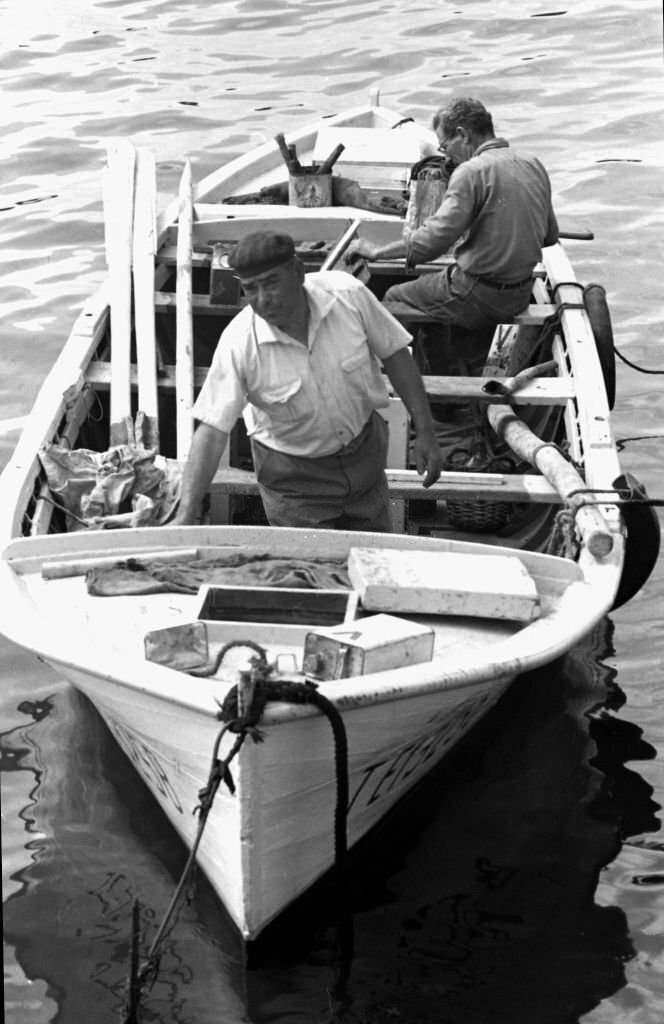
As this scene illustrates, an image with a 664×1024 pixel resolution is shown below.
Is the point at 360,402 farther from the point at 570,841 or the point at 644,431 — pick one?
the point at 644,431

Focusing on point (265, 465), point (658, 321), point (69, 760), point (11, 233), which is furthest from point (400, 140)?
point (69, 760)

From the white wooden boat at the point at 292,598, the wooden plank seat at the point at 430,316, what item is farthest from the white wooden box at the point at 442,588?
the wooden plank seat at the point at 430,316

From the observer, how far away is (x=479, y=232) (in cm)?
920

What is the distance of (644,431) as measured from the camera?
10.7m

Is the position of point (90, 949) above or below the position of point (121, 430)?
below

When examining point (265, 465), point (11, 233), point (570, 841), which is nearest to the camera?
point (570, 841)

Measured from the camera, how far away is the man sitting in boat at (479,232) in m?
9.04

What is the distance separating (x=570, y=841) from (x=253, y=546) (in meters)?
1.73

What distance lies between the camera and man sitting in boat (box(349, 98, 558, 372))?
9.04 metres

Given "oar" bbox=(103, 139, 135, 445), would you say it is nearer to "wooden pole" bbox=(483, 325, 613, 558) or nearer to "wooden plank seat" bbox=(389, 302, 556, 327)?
"wooden plank seat" bbox=(389, 302, 556, 327)

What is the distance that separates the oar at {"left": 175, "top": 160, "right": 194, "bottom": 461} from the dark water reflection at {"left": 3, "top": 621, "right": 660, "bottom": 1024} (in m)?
1.43

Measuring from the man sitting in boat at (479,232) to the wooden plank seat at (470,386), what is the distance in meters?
0.78

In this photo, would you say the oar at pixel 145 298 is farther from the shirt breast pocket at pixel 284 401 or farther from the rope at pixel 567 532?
the rope at pixel 567 532

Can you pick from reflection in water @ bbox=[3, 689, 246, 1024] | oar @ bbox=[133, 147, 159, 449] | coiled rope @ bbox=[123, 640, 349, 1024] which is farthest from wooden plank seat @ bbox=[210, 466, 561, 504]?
coiled rope @ bbox=[123, 640, 349, 1024]
